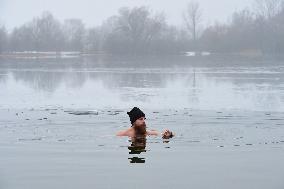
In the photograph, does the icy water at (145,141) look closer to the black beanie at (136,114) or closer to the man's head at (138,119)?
the man's head at (138,119)

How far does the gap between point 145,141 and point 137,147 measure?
2.46 ft

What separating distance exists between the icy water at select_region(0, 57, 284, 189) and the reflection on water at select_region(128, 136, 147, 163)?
2 cm

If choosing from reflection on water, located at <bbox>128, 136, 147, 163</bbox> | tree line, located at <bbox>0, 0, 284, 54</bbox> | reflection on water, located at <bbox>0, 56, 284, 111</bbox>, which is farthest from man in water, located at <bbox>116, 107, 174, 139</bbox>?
tree line, located at <bbox>0, 0, 284, 54</bbox>

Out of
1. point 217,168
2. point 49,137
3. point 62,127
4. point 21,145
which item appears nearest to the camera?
point 217,168

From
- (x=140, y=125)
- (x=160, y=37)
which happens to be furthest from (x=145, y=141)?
(x=160, y=37)

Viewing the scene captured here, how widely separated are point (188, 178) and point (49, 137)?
5496 millimetres

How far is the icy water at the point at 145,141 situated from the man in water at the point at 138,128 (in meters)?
0.21

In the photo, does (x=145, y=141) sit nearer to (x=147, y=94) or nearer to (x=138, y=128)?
(x=138, y=128)

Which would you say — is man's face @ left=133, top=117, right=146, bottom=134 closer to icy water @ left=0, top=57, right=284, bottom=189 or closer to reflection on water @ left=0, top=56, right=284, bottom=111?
icy water @ left=0, top=57, right=284, bottom=189

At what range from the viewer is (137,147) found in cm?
1274

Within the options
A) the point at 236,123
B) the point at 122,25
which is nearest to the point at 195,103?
the point at 236,123

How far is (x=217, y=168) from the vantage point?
408 inches

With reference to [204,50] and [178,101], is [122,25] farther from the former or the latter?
[178,101]

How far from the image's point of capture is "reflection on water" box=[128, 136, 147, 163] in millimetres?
11335
